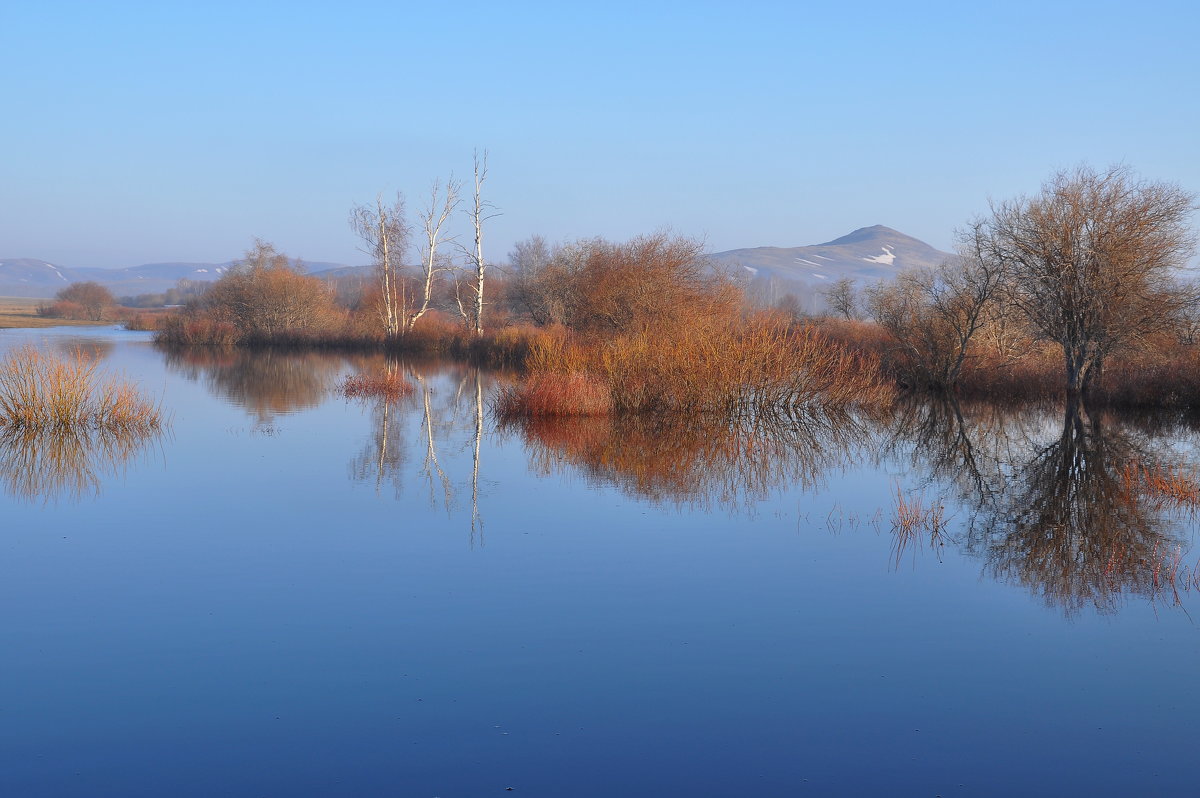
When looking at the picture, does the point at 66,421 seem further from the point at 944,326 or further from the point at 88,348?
the point at 88,348

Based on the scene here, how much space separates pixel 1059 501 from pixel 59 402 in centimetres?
1399

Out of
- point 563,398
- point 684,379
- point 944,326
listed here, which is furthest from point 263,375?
point 944,326

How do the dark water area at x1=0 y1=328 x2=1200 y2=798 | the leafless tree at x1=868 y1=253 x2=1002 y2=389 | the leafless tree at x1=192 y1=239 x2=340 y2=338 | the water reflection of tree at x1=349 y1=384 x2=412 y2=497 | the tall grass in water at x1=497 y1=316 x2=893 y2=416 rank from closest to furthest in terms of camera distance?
1. the dark water area at x1=0 y1=328 x2=1200 y2=798
2. the water reflection of tree at x1=349 y1=384 x2=412 y2=497
3. the tall grass in water at x1=497 y1=316 x2=893 y2=416
4. the leafless tree at x1=868 y1=253 x2=1002 y2=389
5. the leafless tree at x1=192 y1=239 x2=340 y2=338

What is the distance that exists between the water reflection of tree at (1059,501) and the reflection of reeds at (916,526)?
11.4 inches

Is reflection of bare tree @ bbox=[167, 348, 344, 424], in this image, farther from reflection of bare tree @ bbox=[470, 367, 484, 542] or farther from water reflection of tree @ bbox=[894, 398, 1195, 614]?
water reflection of tree @ bbox=[894, 398, 1195, 614]

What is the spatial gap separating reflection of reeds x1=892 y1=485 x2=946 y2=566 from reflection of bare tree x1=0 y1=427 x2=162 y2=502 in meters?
8.33

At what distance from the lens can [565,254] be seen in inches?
1558

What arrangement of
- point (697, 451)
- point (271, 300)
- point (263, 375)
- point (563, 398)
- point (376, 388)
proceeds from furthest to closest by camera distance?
1. point (271, 300)
2. point (263, 375)
3. point (376, 388)
4. point (563, 398)
5. point (697, 451)

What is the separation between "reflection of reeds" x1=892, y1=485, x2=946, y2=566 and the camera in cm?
877

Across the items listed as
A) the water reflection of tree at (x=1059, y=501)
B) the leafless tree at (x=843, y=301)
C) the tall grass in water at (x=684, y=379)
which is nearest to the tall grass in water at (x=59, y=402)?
the tall grass in water at (x=684, y=379)

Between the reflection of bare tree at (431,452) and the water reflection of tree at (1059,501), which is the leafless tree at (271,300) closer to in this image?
the reflection of bare tree at (431,452)

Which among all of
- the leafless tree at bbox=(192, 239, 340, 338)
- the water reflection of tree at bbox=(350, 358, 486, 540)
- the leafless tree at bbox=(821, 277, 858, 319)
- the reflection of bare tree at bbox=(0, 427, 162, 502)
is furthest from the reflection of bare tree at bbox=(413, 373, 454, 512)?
the leafless tree at bbox=(821, 277, 858, 319)

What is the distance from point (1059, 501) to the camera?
434 inches

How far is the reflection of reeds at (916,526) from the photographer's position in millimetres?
8773
